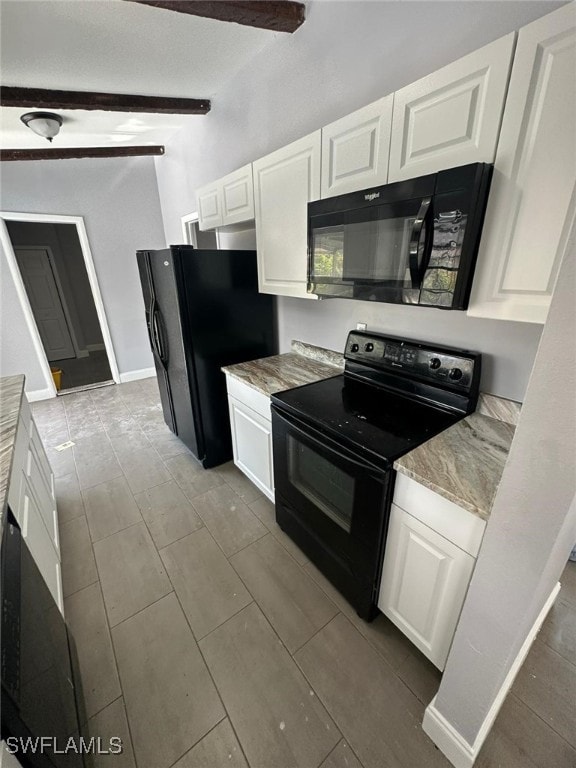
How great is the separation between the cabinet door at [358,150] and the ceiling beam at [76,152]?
319cm

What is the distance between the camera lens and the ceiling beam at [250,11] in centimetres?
140

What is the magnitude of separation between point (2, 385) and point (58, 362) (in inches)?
169

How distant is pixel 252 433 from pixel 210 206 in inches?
67.9

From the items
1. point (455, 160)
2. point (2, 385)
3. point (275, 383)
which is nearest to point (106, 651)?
point (275, 383)

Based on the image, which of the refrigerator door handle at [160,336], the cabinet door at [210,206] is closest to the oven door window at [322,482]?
the refrigerator door handle at [160,336]

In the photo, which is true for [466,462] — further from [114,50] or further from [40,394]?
[40,394]

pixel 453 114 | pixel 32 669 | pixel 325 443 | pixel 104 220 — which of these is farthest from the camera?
pixel 104 220

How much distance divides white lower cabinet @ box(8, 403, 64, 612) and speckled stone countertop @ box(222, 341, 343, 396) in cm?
114

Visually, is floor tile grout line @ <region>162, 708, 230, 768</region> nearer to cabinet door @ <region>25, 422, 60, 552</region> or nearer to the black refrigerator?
cabinet door @ <region>25, 422, 60, 552</region>

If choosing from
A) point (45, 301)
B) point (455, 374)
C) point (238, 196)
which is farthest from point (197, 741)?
point (45, 301)

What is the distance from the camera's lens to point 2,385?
2051 millimetres

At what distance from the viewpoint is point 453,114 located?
1018 millimetres

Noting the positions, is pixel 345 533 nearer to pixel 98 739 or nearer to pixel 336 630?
pixel 336 630

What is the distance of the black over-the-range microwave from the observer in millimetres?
993
